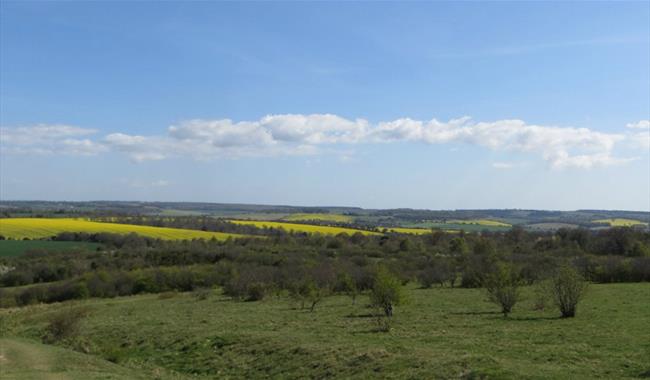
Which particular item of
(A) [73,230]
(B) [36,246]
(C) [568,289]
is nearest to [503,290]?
(C) [568,289]

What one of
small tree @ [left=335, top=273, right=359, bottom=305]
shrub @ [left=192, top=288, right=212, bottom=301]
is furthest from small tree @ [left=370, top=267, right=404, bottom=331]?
shrub @ [left=192, top=288, right=212, bottom=301]

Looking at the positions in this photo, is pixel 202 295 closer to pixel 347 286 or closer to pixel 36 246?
pixel 347 286

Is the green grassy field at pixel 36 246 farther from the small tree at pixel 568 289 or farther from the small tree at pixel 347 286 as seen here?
the small tree at pixel 568 289

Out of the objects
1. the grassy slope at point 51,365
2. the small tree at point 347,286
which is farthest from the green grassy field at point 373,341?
the small tree at point 347,286

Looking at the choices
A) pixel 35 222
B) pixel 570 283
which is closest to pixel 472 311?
pixel 570 283

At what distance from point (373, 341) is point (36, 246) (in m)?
81.3

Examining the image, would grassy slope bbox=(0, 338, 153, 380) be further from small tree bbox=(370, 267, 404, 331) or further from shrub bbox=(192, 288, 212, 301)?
shrub bbox=(192, 288, 212, 301)

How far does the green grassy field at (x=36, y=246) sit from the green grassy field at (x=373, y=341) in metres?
46.5

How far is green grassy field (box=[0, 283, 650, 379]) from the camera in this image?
20.3 metres

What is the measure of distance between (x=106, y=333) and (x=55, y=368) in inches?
498

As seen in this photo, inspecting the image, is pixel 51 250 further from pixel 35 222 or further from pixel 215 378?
pixel 215 378

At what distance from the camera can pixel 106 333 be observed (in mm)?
35875

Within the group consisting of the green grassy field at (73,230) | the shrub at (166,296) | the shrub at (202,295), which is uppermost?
the green grassy field at (73,230)

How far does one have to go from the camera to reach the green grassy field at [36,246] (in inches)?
3455
